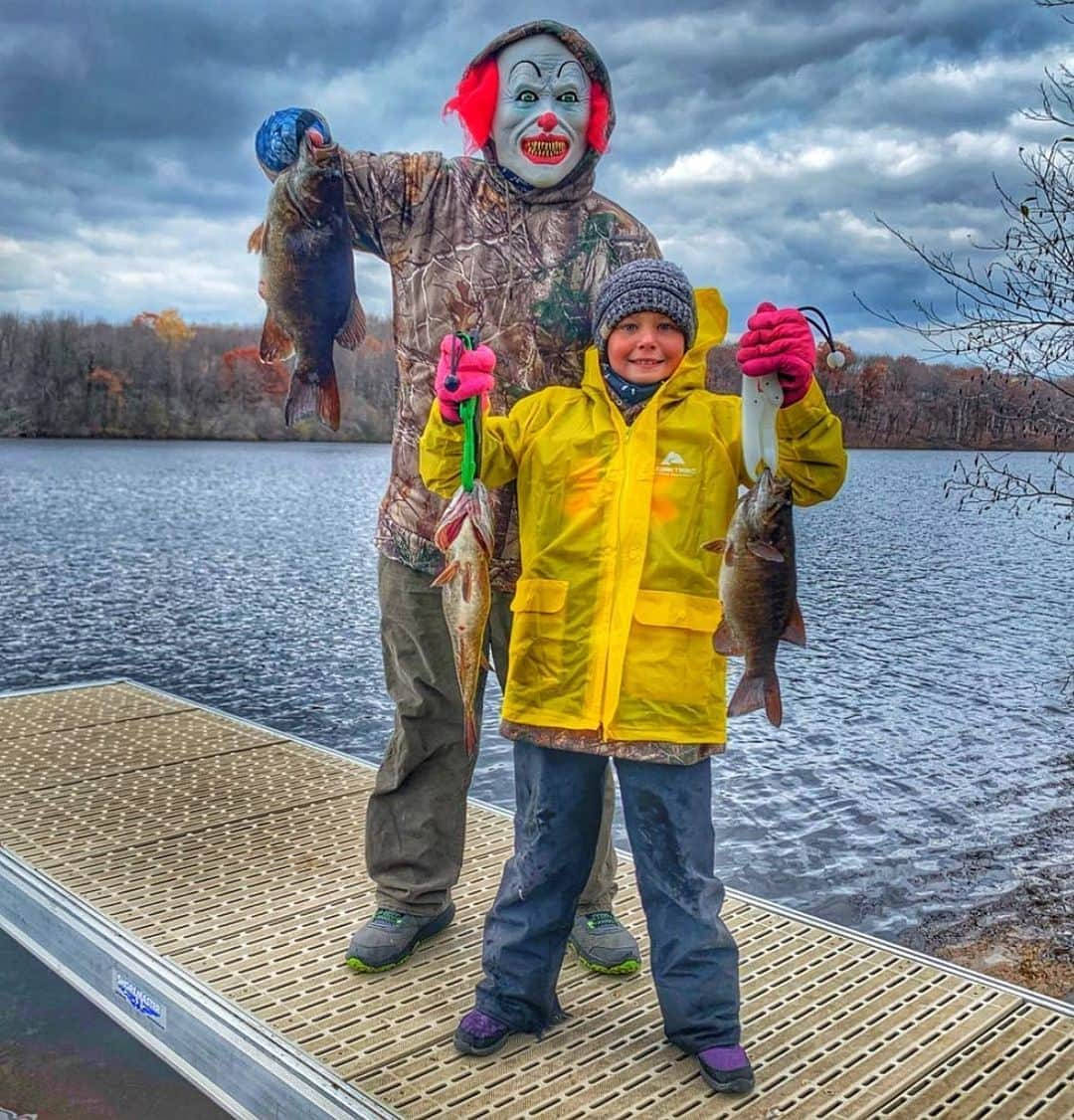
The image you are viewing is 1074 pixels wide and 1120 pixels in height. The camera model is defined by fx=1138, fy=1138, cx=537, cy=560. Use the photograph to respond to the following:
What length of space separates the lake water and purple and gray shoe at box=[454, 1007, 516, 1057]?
1.13m

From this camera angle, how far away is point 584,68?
3.97 metres

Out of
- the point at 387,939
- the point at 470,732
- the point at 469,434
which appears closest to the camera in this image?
the point at 469,434

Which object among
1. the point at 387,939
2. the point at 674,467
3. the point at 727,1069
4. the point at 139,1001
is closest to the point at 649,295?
the point at 674,467

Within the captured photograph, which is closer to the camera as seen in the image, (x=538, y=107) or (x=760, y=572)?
(x=760, y=572)

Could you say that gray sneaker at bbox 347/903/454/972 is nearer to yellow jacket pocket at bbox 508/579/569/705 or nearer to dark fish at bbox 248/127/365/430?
yellow jacket pocket at bbox 508/579/569/705

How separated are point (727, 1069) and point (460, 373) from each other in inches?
85.2

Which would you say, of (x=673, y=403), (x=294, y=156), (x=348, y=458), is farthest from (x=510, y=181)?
(x=348, y=458)

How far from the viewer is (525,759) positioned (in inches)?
138

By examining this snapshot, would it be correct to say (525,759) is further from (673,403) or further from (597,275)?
(597,275)

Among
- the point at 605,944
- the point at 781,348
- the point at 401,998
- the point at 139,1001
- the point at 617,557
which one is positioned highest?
the point at 781,348

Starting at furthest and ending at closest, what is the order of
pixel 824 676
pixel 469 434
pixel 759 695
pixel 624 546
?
pixel 824 676 < pixel 624 546 < pixel 469 434 < pixel 759 695

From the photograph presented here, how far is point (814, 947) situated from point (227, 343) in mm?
60529

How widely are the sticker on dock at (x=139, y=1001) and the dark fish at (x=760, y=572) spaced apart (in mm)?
2338

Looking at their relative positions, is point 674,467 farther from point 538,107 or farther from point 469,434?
point 538,107
